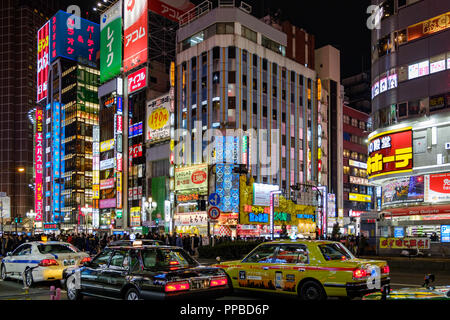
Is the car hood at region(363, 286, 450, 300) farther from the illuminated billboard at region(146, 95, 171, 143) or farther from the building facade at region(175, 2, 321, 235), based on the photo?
the illuminated billboard at region(146, 95, 171, 143)

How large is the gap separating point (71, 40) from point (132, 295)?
326ft

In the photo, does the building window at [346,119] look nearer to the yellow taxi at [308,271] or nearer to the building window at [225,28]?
the building window at [225,28]

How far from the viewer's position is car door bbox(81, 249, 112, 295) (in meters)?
10.9

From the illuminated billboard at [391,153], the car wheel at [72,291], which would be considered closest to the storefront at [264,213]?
the illuminated billboard at [391,153]

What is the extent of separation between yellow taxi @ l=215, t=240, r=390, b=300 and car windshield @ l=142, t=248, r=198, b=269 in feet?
6.17

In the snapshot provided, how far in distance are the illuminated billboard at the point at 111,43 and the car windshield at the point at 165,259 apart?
69.1 meters

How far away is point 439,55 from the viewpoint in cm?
3200

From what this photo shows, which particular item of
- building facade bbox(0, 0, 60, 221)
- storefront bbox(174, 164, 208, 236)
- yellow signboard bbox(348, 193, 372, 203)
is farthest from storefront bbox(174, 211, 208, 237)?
building facade bbox(0, 0, 60, 221)

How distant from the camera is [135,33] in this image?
72.4 metres

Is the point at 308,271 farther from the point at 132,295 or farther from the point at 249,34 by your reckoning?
the point at 249,34

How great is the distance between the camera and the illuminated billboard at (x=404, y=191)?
33.0 meters

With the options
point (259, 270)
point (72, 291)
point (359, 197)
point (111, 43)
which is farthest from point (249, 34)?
point (72, 291)

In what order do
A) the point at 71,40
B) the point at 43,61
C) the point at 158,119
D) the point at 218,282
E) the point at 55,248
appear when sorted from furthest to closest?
the point at 43,61
the point at 71,40
the point at 158,119
the point at 55,248
the point at 218,282
